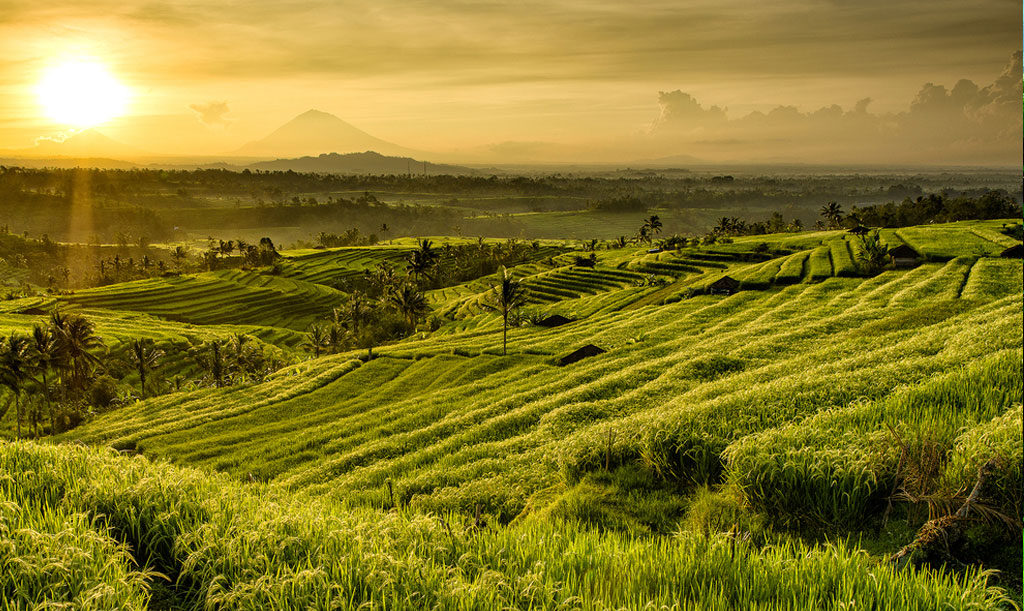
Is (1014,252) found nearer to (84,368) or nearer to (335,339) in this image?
(335,339)

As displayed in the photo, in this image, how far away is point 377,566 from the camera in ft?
19.7

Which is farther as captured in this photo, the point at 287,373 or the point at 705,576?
the point at 287,373

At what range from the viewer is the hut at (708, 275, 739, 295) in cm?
7594

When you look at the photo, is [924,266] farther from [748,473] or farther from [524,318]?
[748,473]

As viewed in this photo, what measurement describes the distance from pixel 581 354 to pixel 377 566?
4523cm

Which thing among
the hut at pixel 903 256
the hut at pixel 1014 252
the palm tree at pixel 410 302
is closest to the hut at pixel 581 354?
the hut at pixel 903 256

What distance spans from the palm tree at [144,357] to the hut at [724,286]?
279 ft

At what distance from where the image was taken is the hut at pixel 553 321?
83.2 metres

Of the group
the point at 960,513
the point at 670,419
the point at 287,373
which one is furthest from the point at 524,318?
the point at 960,513

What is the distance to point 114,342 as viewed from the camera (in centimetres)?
11425

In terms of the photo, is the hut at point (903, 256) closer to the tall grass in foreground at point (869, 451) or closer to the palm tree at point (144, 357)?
the tall grass in foreground at point (869, 451)

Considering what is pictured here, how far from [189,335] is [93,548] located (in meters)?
135

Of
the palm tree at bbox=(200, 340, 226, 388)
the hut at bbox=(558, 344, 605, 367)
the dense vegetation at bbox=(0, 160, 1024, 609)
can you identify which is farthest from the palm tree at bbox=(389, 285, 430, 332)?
the hut at bbox=(558, 344, 605, 367)

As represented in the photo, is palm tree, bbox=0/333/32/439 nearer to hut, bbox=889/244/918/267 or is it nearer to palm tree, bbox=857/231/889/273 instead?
palm tree, bbox=857/231/889/273
